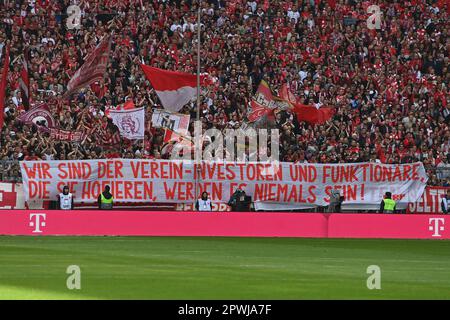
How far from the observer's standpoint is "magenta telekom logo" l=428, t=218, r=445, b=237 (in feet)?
127

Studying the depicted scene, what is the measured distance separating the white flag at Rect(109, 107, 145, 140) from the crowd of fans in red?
1514 millimetres

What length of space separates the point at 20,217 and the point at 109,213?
2721 mm

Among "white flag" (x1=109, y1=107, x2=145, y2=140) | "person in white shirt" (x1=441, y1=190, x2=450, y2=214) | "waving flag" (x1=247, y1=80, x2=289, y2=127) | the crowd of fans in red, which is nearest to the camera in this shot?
"white flag" (x1=109, y1=107, x2=145, y2=140)

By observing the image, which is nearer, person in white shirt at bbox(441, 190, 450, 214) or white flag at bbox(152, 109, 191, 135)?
white flag at bbox(152, 109, 191, 135)

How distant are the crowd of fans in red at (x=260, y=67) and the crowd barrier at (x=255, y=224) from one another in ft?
16.9

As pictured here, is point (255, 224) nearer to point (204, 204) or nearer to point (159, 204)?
point (204, 204)

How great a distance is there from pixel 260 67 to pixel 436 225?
1266 cm

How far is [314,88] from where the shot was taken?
1897 inches

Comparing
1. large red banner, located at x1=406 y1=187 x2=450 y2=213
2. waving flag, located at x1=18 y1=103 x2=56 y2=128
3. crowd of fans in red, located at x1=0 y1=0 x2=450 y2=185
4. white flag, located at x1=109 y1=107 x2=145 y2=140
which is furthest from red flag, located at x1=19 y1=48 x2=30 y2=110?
large red banner, located at x1=406 y1=187 x2=450 y2=213

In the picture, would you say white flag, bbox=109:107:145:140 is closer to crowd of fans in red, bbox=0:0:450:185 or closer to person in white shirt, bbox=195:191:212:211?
crowd of fans in red, bbox=0:0:450:185

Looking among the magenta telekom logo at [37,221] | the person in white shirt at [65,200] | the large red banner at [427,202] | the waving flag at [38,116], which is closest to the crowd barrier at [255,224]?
the magenta telekom logo at [37,221]
